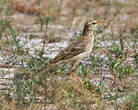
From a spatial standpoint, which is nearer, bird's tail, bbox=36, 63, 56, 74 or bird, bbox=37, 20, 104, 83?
bird's tail, bbox=36, 63, 56, 74

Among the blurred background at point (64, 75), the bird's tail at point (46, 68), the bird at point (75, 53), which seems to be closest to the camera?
the blurred background at point (64, 75)

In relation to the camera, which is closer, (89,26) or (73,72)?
(73,72)

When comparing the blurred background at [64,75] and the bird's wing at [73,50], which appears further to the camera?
the bird's wing at [73,50]

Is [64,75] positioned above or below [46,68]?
below

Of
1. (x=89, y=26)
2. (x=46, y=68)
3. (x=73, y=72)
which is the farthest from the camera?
(x=89, y=26)

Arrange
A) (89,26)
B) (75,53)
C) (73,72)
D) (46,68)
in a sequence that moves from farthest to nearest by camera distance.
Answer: (89,26), (75,53), (73,72), (46,68)

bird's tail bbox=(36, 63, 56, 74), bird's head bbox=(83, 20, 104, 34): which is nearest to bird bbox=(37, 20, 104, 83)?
bird's tail bbox=(36, 63, 56, 74)

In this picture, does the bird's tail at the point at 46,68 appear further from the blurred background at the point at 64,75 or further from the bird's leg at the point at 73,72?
the bird's leg at the point at 73,72

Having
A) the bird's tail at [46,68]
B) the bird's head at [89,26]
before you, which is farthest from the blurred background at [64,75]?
the bird's head at [89,26]

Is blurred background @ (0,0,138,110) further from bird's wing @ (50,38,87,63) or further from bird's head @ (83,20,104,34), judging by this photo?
bird's head @ (83,20,104,34)

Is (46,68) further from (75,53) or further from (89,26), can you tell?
(89,26)

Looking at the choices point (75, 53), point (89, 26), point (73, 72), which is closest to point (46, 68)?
point (73, 72)

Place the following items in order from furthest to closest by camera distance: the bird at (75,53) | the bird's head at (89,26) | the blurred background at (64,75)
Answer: the bird's head at (89,26)
the bird at (75,53)
the blurred background at (64,75)

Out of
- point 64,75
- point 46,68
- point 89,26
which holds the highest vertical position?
point 89,26
